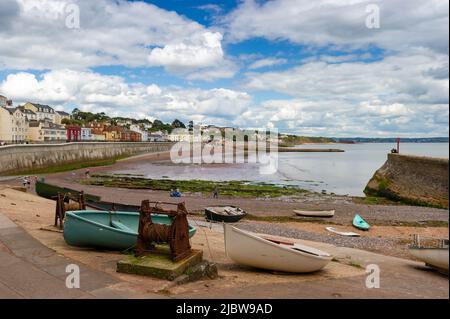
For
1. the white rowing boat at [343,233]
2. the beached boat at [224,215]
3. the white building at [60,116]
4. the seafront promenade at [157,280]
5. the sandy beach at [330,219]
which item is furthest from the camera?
the white building at [60,116]

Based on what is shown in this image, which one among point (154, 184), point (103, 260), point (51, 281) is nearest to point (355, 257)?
point (103, 260)

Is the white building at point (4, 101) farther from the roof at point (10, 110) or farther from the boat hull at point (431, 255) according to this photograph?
the boat hull at point (431, 255)

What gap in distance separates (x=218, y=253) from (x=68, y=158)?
67251 mm

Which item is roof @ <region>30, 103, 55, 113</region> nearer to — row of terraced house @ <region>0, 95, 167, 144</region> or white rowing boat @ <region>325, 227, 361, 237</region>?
row of terraced house @ <region>0, 95, 167, 144</region>

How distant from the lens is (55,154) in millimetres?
66812

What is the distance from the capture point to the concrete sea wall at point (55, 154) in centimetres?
5042

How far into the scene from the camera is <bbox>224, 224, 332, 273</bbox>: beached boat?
9172mm

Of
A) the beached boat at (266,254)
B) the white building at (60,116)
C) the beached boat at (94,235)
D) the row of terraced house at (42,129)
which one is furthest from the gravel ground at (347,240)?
the white building at (60,116)

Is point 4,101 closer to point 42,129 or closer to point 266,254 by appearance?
point 42,129

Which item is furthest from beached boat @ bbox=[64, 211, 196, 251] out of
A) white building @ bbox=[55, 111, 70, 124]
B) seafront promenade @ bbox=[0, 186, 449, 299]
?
white building @ bbox=[55, 111, 70, 124]

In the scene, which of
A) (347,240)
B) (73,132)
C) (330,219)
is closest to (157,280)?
(347,240)

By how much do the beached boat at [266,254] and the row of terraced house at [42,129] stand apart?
67946 millimetres

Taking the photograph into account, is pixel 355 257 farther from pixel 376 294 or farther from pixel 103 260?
pixel 103 260

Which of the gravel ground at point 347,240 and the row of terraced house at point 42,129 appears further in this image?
the row of terraced house at point 42,129
